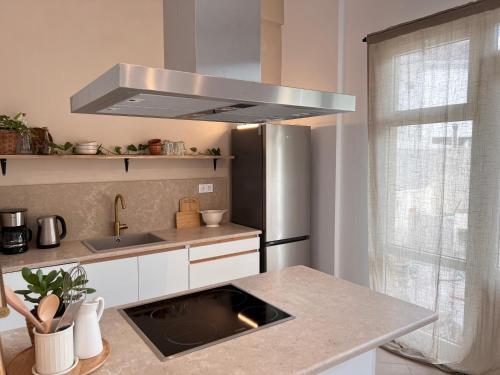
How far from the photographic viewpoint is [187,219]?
11.5ft

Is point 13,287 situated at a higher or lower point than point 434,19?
lower

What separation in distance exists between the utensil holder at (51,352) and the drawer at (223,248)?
73.6 inches

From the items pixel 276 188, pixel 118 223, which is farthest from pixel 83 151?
pixel 276 188

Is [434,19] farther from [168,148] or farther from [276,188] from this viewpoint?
[168,148]

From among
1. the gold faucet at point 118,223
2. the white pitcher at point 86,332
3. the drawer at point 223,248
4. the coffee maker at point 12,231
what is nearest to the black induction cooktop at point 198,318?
the white pitcher at point 86,332

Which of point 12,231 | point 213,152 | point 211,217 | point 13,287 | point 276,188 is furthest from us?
point 213,152

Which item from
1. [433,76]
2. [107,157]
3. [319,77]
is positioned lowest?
[107,157]

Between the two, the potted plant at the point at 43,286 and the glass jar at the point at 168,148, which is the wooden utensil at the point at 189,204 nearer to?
the glass jar at the point at 168,148

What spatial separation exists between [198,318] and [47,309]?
2.01 feet

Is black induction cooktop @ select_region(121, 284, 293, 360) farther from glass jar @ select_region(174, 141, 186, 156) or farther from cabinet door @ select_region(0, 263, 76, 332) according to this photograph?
glass jar @ select_region(174, 141, 186, 156)

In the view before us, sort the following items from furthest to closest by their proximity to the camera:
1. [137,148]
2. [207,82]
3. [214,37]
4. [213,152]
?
[213,152], [137,148], [214,37], [207,82]

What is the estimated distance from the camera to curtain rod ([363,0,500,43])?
229 cm

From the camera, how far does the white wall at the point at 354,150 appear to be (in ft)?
10.5

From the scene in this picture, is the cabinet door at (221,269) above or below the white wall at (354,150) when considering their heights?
below
